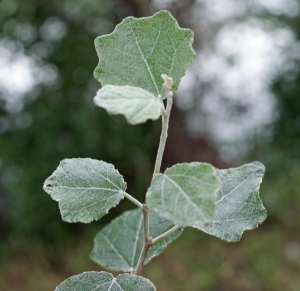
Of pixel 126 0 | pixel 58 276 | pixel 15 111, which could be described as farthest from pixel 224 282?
pixel 126 0

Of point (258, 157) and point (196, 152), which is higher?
point (196, 152)

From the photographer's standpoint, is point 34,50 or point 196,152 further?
A: point 196,152

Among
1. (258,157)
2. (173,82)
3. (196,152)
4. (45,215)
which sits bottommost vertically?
(258,157)

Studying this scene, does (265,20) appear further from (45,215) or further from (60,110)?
(45,215)

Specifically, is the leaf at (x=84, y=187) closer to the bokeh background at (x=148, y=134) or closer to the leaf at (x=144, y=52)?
the leaf at (x=144, y=52)

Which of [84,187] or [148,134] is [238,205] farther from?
[148,134]
